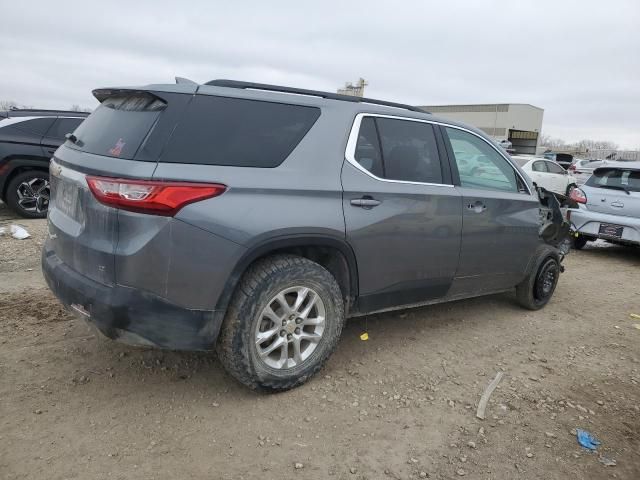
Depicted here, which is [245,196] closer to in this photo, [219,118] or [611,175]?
[219,118]

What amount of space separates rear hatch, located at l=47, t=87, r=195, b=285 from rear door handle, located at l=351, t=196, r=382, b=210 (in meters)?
1.17

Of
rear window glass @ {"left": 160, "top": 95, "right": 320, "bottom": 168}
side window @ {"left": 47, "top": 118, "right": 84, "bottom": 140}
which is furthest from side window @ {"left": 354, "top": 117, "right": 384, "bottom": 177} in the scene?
side window @ {"left": 47, "top": 118, "right": 84, "bottom": 140}

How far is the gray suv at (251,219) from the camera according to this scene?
2.49 metres

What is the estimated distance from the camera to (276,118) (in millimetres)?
2920

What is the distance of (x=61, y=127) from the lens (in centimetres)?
816

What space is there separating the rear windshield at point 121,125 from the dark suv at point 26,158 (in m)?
5.51

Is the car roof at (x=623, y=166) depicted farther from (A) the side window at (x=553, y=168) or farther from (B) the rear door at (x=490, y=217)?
(A) the side window at (x=553, y=168)

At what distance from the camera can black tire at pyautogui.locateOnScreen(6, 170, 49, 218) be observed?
7.63 metres

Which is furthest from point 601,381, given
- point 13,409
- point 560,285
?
point 13,409

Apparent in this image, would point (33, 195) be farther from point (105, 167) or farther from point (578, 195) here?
point (578, 195)

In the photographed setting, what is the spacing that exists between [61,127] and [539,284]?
7602mm

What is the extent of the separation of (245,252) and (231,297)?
285 millimetres

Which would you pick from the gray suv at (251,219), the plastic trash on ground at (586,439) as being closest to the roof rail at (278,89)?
the gray suv at (251,219)

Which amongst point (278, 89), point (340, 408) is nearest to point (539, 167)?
point (278, 89)
